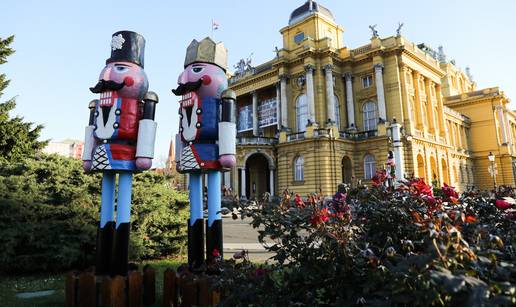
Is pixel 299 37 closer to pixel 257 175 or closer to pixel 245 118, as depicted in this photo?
pixel 245 118

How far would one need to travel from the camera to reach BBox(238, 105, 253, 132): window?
135ft

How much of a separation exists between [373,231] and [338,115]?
32.5 meters

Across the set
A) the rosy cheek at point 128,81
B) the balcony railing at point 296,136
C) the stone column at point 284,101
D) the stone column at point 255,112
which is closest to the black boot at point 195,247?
the rosy cheek at point 128,81

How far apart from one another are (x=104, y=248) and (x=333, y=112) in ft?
94.5

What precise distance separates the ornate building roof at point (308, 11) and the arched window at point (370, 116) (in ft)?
35.2

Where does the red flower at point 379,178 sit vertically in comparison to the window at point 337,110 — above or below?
below

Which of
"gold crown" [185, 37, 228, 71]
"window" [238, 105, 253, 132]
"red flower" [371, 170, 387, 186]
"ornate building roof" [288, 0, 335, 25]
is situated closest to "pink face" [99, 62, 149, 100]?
"gold crown" [185, 37, 228, 71]

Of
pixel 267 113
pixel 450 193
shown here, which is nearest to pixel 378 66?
pixel 267 113

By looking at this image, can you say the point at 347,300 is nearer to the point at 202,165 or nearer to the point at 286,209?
the point at 286,209

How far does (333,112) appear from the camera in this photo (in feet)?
106

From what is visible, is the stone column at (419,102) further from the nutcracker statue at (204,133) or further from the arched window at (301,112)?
the nutcracker statue at (204,133)

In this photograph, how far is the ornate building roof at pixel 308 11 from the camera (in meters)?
36.4

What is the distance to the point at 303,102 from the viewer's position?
3481 cm

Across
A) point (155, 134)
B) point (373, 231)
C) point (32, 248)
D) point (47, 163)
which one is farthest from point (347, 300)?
point (47, 163)
